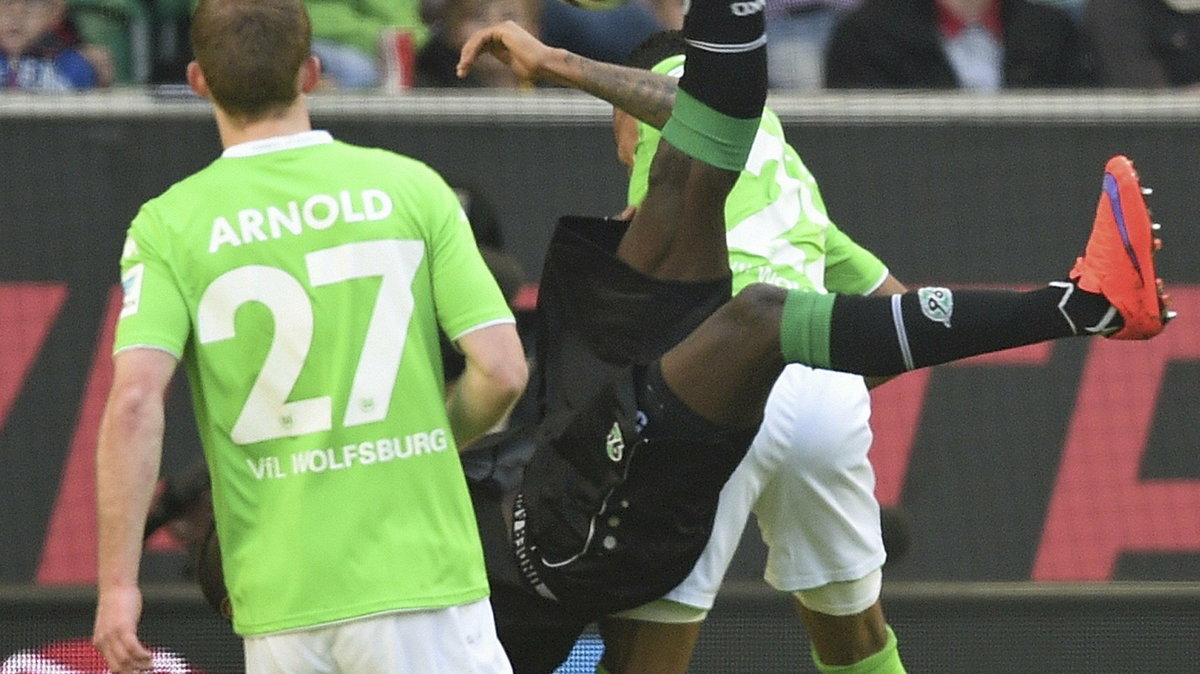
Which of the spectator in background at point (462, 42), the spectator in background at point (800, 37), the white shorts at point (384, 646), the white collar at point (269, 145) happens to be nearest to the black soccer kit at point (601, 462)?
the white shorts at point (384, 646)

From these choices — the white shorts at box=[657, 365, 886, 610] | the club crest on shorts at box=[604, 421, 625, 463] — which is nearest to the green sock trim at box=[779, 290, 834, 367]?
the club crest on shorts at box=[604, 421, 625, 463]

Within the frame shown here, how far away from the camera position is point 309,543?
3.70m

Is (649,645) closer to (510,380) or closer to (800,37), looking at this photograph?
(510,380)

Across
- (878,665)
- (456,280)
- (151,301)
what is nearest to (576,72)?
(456,280)

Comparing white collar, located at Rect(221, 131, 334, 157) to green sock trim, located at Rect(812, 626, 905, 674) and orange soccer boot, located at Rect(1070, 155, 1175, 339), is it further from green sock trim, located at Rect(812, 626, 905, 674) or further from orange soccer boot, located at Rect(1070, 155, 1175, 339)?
green sock trim, located at Rect(812, 626, 905, 674)

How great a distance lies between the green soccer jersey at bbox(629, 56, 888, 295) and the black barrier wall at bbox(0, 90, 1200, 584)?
1.15 metres

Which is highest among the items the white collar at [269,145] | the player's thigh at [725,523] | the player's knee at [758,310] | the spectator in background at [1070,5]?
the white collar at [269,145]

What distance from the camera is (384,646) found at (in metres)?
3.69

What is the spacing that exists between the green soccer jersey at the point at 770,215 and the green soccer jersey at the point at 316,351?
1.13 meters

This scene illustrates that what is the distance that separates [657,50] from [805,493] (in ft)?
4.08

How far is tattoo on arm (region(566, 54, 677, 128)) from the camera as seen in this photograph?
179 inches

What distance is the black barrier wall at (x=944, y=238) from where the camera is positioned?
19.6 feet

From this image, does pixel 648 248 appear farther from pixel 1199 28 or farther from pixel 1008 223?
pixel 1199 28

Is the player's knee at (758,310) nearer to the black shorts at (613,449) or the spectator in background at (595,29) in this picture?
the black shorts at (613,449)
